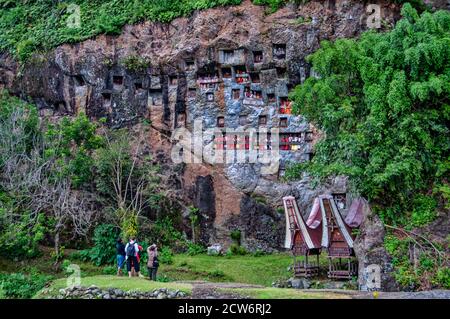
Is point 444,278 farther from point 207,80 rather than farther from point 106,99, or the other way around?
point 106,99

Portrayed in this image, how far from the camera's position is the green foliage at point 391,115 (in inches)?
770

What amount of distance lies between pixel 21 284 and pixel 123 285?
5.46 meters

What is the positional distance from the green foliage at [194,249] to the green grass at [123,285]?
22.8ft

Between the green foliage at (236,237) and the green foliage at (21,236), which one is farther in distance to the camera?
the green foliage at (236,237)

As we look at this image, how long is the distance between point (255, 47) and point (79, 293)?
1214 centimetres

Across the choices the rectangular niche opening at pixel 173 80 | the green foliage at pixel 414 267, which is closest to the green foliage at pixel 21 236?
the rectangular niche opening at pixel 173 80

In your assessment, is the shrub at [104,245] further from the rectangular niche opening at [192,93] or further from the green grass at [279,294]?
the green grass at [279,294]

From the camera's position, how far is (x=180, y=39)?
89.4 ft

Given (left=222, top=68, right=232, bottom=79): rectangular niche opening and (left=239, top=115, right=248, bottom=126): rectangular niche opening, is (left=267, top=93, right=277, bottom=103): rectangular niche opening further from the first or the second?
(left=222, top=68, right=232, bottom=79): rectangular niche opening

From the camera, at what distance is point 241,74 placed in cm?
2658

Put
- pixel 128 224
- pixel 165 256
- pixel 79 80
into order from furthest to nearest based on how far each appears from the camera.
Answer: pixel 79 80, pixel 165 256, pixel 128 224

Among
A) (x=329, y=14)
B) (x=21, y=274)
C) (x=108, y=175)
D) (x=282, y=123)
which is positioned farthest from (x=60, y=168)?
(x=329, y=14)

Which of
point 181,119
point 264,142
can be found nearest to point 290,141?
point 264,142
